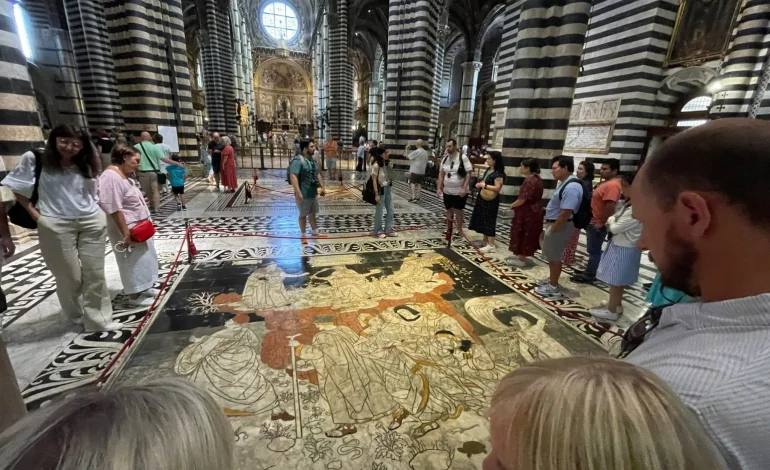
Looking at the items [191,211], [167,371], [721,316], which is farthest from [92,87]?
[721,316]

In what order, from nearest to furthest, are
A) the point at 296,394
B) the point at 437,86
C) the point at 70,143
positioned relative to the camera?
the point at 296,394 → the point at 70,143 → the point at 437,86

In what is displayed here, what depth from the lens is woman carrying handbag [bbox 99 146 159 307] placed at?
2.99 m

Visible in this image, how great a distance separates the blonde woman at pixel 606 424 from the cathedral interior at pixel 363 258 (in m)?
1.23

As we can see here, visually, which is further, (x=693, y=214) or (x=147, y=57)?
(x=147, y=57)

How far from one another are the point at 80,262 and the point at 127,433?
3462 millimetres

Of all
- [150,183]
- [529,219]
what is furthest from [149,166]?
[529,219]

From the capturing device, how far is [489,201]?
5.45 metres

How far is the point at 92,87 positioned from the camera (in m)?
14.3

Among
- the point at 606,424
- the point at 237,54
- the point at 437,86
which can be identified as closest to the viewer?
the point at 606,424

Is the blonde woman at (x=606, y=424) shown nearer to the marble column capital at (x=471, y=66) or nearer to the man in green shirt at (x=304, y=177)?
the man in green shirt at (x=304, y=177)

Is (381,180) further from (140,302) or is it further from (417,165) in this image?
(417,165)

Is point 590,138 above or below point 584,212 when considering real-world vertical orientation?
above

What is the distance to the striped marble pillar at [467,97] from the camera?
2239cm

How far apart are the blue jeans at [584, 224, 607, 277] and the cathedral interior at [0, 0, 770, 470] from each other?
0.32m
